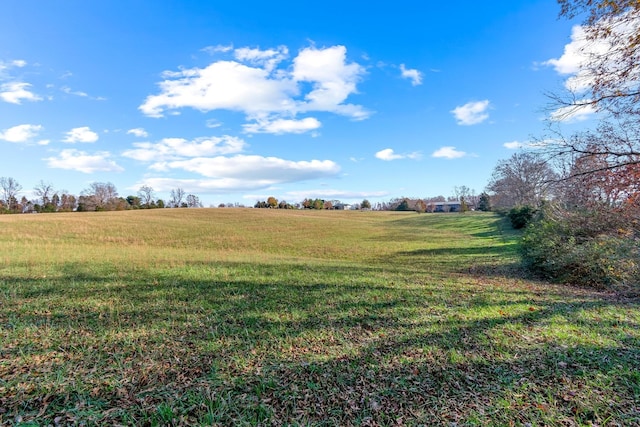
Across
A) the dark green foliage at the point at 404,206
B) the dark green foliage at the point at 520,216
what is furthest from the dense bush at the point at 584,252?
the dark green foliage at the point at 404,206

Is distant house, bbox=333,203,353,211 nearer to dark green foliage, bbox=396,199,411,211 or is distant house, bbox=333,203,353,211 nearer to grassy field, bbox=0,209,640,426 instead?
dark green foliage, bbox=396,199,411,211

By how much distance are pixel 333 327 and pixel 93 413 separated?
3452 millimetres

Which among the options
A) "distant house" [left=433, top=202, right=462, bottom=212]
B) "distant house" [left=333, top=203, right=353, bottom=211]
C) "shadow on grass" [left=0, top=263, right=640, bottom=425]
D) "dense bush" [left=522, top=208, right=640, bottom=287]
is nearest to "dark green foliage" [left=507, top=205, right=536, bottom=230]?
"dense bush" [left=522, top=208, right=640, bottom=287]

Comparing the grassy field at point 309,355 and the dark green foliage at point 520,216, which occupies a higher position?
the dark green foliage at point 520,216

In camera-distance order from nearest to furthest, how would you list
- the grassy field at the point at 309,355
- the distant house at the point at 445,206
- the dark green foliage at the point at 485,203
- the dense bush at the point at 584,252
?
the grassy field at the point at 309,355, the dense bush at the point at 584,252, the dark green foliage at the point at 485,203, the distant house at the point at 445,206

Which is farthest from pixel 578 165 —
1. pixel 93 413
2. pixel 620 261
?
pixel 93 413

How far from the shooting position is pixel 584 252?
1069 centimetres

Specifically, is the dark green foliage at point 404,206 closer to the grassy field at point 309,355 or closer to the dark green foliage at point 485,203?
the dark green foliage at point 485,203

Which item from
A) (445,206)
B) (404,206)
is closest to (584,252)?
(404,206)

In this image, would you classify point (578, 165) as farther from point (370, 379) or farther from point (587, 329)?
point (370, 379)

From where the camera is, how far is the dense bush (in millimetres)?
9047

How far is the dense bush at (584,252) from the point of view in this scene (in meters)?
9.05

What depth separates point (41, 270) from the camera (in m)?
9.84

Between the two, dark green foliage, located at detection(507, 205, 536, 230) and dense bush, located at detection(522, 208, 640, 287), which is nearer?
dense bush, located at detection(522, 208, 640, 287)
